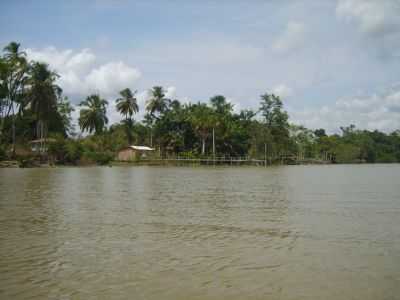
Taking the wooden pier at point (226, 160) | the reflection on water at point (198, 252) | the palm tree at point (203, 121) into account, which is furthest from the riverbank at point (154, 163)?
the reflection on water at point (198, 252)

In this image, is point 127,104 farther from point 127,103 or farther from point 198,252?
point 198,252

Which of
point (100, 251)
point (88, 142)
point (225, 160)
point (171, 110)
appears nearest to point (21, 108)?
point (88, 142)

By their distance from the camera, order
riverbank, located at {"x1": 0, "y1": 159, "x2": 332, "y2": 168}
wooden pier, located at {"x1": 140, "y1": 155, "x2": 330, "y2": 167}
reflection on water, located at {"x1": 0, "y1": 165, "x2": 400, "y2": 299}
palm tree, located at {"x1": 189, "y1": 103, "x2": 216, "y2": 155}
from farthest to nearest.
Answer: palm tree, located at {"x1": 189, "y1": 103, "x2": 216, "y2": 155}, wooden pier, located at {"x1": 140, "y1": 155, "x2": 330, "y2": 167}, riverbank, located at {"x1": 0, "y1": 159, "x2": 332, "y2": 168}, reflection on water, located at {"x1": 0, "y1": 165, "x2": 400, "y2": 299}

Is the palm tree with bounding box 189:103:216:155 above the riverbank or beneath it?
above

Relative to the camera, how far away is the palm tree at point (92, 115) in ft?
249

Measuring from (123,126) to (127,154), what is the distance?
535 inches

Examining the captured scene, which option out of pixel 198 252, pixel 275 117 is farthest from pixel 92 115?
pixel 198 252

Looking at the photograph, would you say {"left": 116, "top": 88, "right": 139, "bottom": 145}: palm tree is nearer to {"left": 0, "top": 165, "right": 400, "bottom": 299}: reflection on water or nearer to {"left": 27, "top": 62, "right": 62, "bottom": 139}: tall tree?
{"left": 27, "top": 62, "right": 62, "bottom": 139}: tall tree

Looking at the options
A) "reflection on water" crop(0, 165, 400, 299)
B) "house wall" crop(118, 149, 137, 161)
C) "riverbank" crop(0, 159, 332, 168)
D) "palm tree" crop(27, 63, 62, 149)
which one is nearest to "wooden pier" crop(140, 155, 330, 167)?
"riverbank" crop(0, 159, 332, 168)

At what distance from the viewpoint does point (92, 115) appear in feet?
249

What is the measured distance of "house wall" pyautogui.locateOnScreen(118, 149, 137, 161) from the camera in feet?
243

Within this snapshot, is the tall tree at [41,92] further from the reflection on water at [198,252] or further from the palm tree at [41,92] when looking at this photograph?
the reflection on water at [198,252]

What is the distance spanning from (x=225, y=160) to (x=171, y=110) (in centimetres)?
1545

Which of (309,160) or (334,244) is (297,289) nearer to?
(334,244)
